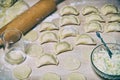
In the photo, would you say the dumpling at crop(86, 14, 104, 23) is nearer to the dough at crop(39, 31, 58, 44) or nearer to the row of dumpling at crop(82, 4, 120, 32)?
the row of dumpling at crop(82, 4, 120, 32)

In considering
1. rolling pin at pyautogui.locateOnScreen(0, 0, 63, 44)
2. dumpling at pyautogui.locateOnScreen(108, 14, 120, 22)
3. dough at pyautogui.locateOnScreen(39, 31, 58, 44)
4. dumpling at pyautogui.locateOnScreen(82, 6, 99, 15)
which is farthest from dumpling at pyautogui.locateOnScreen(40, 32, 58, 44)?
dumpling at pyautogui.locateOnScreen(108, 14, 120, 22)

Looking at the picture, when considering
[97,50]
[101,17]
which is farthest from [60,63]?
[101,17]

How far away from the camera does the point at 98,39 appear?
1.91 m

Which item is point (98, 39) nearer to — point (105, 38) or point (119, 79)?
point (105, 38)

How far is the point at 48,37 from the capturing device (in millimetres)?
1880

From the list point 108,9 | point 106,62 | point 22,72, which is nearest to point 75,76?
point 106,62

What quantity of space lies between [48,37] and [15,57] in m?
0.29

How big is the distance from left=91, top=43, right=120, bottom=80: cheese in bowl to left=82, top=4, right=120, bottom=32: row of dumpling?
0.78ft

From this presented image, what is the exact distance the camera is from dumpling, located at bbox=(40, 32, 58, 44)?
1872mm

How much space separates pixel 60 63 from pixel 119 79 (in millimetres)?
421

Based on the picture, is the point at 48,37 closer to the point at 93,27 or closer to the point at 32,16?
the point at 32,16

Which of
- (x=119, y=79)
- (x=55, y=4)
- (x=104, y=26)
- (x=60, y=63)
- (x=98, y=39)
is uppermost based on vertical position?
(x=55, y=4)

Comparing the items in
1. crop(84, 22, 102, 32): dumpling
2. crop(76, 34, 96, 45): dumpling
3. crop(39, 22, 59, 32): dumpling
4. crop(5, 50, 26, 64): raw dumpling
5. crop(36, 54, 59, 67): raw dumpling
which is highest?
crop(39, 22, 59, 32): dumpling

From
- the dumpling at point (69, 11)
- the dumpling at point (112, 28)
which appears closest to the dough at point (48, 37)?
the dumpling at point (69, 11)
